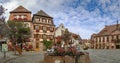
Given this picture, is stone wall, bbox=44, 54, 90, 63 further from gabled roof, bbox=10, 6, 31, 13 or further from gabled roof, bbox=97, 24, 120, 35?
gabled roof, bbox=97, 24, 120, 35

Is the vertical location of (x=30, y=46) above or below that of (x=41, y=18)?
below

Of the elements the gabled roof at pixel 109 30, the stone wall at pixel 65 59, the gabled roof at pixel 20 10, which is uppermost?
the gabled roof at pixel 20 10

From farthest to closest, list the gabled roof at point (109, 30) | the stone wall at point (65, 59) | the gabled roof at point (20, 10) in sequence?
the gabled roof at point (109, 30) < the gabled roof at point (20, 10) < the stone wall at point (65, 59)

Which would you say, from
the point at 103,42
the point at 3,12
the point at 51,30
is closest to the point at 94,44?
the point at 103,42

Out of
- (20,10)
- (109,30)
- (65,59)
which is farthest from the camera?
(109,30)

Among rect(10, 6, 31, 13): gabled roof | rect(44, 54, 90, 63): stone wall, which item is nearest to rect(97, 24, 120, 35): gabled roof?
rect(10, 6, 31, 13): gabled roof

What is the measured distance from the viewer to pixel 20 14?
70250 millimetres

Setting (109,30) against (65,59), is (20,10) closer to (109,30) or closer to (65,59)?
(109,30)

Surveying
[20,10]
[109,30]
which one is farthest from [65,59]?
[109,30]

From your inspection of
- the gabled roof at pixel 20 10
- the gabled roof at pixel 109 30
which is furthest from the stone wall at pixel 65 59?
the gabled roof at pixel 109 30

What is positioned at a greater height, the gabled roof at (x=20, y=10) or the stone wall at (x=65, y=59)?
the gabled roof at (x=20, y=10)

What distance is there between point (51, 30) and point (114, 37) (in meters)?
31.9

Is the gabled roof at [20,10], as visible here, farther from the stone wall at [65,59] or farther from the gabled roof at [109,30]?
the stone wall at [65,59]

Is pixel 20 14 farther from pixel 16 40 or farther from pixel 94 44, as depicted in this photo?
pixel 94 44
